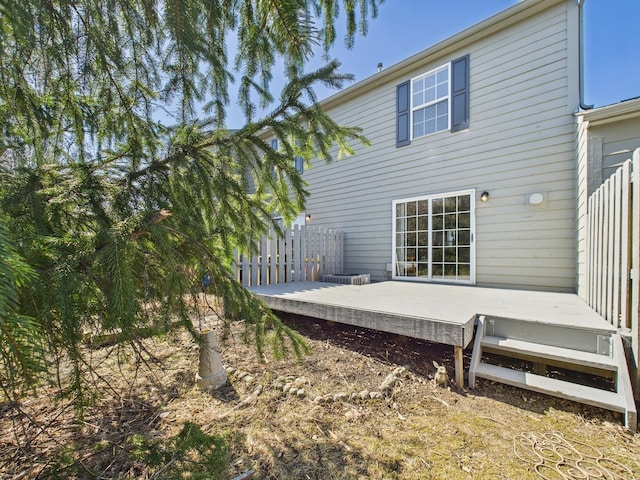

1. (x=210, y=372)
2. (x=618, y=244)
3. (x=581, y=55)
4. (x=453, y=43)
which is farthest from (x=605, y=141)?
(x=210, y=372)

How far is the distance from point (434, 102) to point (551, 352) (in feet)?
16.1

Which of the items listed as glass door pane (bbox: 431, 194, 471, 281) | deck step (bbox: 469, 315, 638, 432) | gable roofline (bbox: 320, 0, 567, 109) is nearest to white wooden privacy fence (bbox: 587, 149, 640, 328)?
deck step (bbox: 469, 315, 638, 432)

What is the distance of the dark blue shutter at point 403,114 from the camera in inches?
231

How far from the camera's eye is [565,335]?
2.45 meters

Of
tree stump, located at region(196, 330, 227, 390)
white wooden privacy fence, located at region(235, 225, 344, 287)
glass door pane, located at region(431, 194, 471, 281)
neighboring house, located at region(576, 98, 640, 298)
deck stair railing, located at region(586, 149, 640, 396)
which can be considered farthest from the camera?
white wooden privacy fence, located at region(235, 225, 344, 287)

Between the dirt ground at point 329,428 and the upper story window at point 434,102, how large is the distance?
4.59 metres

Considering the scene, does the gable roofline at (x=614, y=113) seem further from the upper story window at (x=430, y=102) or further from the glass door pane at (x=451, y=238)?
the upper story window at (x=430, y=102)

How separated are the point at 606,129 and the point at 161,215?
16.7 feet

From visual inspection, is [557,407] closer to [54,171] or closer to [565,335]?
[565,335]

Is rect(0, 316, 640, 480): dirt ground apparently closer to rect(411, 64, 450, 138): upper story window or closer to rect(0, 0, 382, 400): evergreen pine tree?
rect(0, 0, 382, 400): evergreen pine tree

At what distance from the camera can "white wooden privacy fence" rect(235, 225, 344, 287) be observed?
17.3 feet

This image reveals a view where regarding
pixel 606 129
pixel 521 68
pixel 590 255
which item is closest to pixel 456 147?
pixel 521 68

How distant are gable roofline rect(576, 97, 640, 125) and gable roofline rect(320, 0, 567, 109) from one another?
2.12m

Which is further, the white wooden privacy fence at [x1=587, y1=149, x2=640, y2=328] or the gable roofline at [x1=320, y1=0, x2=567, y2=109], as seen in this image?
the gable roofline at [x1=320, y1=0, x2=567, y2=109]
